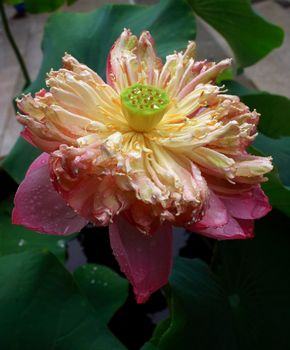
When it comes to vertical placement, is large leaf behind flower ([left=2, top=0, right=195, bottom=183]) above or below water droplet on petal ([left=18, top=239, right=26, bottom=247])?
above

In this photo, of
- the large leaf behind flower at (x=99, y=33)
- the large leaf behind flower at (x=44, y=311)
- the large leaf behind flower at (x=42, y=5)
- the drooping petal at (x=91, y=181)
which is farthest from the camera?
the large leaf behind flower at (x=42, y=5)

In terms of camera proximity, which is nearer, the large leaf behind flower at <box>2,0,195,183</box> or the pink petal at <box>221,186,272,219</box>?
the pink petal at <box>221,186,272,219</box>

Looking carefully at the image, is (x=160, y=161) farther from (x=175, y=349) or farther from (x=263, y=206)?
(x=175, y=349)

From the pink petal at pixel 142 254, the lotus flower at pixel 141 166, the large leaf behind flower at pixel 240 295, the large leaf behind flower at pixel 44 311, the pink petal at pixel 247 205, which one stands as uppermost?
the lotus flower at pixel 141 166

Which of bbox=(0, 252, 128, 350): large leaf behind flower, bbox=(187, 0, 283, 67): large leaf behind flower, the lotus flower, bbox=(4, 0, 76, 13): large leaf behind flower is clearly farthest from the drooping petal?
bbox=(4, 0, 76, 13): large leaf behind flower

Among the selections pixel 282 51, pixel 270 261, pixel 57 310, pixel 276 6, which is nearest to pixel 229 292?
pixel 270 261

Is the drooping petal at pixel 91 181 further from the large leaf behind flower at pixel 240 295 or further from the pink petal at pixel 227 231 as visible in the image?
the large leaf behind flower at pixel 240 295

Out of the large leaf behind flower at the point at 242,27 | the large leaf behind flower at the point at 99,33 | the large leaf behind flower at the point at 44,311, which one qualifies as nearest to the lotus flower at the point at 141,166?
the large leaf behind flower at the point at 44,311

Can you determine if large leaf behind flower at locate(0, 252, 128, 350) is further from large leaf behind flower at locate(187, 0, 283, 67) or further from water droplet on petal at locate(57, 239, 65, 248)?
large leaf behind flower at locate(187, 0, 283, 67)
